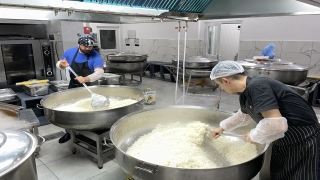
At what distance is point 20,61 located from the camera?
3.45 m

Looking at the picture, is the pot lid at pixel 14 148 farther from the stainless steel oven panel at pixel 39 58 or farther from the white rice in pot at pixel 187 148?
the stainless steel oven panel at pixel 39 58

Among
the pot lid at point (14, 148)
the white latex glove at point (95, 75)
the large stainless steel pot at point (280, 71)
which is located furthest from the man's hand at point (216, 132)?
the large stainless steel pot at point (280, 71)

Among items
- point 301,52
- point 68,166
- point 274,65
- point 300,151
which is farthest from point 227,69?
point 301,52

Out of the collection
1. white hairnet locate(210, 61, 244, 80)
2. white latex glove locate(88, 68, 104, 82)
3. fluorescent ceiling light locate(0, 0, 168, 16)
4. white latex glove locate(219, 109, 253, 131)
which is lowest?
white latex glove locate(219, 109, 253, 131)

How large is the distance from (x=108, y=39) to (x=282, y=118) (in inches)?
302

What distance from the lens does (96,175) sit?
A: 6.88 ft

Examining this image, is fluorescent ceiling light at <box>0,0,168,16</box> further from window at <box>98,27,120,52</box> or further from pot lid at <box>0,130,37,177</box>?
window at <box>98,27,120,52</box>

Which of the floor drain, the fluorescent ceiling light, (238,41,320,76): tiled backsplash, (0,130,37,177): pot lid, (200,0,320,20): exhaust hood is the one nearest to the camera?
(0,130,37,177): pot lid

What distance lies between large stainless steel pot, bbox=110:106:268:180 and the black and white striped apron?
0.53 feet

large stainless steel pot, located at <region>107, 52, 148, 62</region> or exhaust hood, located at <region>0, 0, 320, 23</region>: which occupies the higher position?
exhaust hood, located at <region>0, 0, 320, 23</region>

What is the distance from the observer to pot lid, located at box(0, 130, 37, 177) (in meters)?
0.94

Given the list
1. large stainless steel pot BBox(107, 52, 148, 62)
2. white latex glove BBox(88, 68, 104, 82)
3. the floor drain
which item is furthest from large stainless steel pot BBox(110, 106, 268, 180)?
large stainless steel pot BBox(107, 52, 148, 62)

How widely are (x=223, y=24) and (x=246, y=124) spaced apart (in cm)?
475

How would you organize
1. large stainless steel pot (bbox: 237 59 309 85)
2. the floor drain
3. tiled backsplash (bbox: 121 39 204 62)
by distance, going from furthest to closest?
tiled backsplash (bbox: 121 39 204 62) < large stainless steel pot (bbox: 237 59 309 85) < the floor drain
